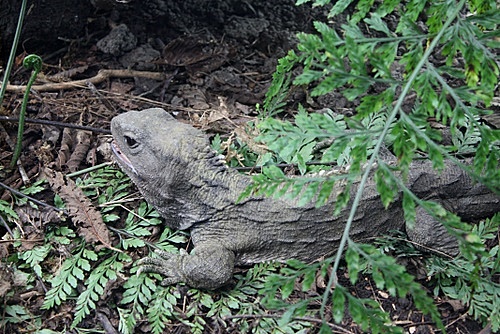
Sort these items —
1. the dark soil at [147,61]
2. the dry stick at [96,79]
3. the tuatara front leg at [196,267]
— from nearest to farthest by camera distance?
1. the tuatara front leg at [196,267]
2. the dark soil at [147,61]
3. the dry stick at [96,79]

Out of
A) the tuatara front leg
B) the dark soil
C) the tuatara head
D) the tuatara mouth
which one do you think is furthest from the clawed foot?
the dark soil

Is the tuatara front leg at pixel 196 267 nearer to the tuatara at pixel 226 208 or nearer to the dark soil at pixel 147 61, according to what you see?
the tuatara at pixel 226 208

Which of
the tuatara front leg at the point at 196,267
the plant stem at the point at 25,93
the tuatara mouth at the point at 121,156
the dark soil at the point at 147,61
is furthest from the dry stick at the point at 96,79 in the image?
the tuatara front leg at the point at 196,267

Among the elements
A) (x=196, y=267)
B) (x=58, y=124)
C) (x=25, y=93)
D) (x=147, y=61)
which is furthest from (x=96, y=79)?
(x=196, y=267)

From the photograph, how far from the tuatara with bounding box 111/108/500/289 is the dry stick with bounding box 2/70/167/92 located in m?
1.24

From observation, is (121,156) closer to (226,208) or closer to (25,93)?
(25,93)

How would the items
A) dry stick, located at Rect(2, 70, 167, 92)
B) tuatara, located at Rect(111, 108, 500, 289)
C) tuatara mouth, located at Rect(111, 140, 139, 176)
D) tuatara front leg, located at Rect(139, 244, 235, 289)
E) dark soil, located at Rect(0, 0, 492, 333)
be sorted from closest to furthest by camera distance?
tuatara front leg, located at Rect(139, 244, 235, 289), tuatara, located at Rect(111, 108, 500, 289), tuatara mouth, located at Rect(111, 140, 139, 176), dark soil, located at Rect(0, 0, 492, 333), dry stick, located at Rect(2, 70, 167, 92)

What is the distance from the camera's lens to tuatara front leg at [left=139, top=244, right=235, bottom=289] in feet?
12.0

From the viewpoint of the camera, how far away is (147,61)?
5.43 meters

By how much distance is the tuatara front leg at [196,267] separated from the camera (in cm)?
365

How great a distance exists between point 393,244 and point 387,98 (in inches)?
70.8

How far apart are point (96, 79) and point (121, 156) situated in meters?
1.33

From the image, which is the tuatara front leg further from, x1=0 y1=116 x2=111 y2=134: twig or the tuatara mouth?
x1=0 y1=116 x2=111 y2=134: twig

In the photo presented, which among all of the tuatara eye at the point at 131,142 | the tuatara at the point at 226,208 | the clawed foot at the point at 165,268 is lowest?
the clawed foot at the point at 165,268
